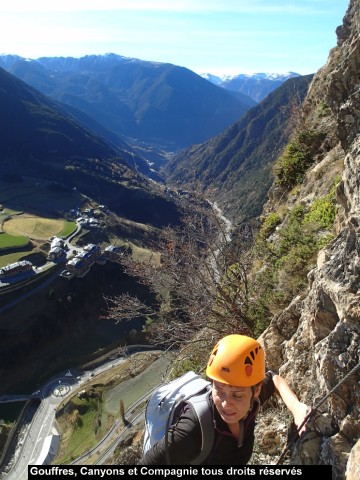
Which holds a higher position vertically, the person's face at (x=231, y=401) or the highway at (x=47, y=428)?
the person's face at (x=231, y=401)

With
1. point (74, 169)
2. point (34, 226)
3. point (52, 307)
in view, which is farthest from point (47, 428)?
point (74, 169)

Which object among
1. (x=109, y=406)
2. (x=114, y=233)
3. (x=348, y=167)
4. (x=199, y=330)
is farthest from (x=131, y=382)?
(x=114, y=233)

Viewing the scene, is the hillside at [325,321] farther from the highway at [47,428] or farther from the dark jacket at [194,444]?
the highway at [47,428]

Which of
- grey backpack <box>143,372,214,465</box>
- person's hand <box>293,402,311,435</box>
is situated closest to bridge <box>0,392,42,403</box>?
grey backpack <box>143,372,214,465</box>

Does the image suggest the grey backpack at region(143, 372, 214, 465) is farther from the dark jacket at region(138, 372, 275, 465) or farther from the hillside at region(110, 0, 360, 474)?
the hillside at region(110, 0, 360, 474)

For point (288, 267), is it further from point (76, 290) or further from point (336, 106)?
point (76, 290)

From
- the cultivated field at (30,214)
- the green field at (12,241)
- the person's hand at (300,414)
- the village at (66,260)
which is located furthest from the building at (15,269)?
the person's hand at (300,414)

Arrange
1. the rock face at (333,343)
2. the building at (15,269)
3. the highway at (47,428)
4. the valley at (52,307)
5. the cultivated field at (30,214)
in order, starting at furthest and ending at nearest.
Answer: the cultivated field at (30,214) → the building at (15,269) → the valley at (52,307) → the highway at (47,428) → the rock face at (333,343)

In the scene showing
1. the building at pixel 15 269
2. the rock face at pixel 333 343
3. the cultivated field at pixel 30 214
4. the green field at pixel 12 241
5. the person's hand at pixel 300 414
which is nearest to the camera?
the rock face at pixel 333 343

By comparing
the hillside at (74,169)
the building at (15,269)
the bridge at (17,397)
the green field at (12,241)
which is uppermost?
the hillside at (74,169)
